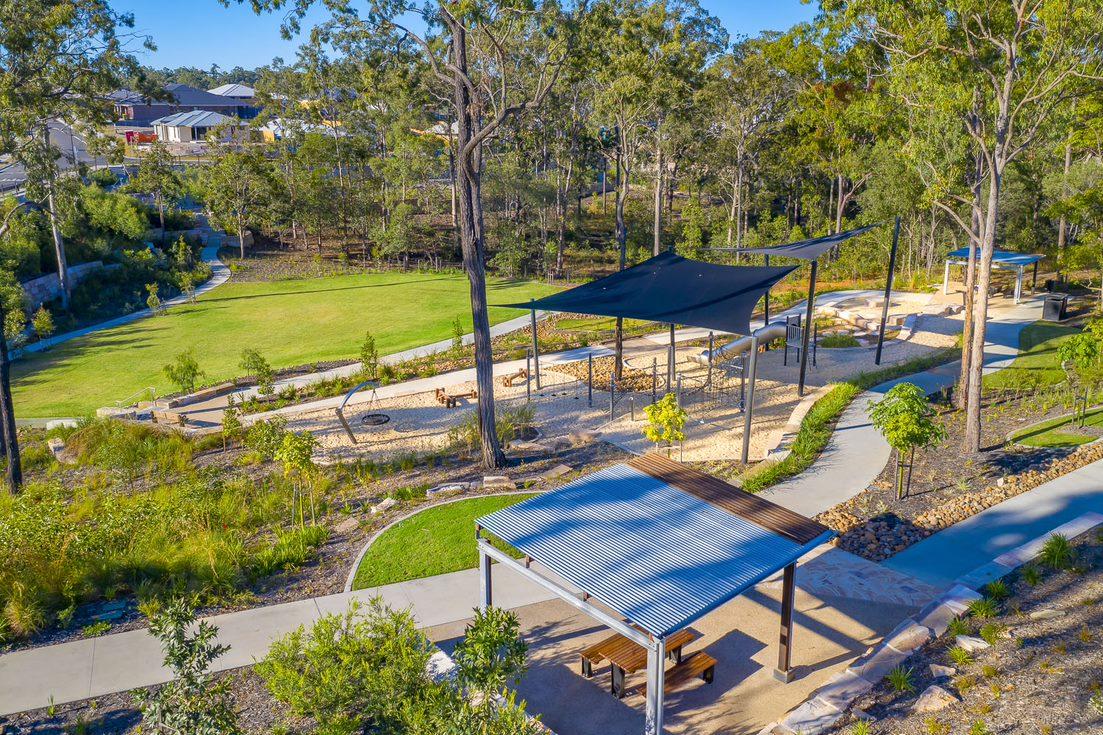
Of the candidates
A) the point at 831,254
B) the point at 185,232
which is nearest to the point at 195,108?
the point at 185,232

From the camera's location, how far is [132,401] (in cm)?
1867

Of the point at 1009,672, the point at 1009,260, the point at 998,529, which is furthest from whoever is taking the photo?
the point at 1009,260

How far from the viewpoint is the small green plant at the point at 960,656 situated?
7.20 m

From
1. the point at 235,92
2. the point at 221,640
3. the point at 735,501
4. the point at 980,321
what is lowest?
the point at 221,640

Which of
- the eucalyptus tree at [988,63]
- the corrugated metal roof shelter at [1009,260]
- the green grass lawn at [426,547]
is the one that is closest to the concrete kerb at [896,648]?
the eucalyptus tree at [988,63]

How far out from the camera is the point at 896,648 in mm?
7559

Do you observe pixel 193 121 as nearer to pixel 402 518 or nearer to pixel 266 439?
pixel 266 439

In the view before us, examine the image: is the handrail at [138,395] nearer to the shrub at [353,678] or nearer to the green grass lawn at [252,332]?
the green grass lawn at [252,332]

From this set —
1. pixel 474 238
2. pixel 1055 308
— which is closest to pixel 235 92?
pixel 474 238

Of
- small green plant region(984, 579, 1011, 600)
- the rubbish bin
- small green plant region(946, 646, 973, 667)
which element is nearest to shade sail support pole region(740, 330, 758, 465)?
small green plant region(984, 579, 1011, 600)

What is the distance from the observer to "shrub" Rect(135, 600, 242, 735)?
604 centimetres

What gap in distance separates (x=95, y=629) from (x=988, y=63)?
48.5ft

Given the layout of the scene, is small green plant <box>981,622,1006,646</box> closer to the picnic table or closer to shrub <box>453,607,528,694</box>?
the picnic table

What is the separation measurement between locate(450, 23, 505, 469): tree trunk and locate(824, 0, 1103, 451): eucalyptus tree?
6.44 meters
